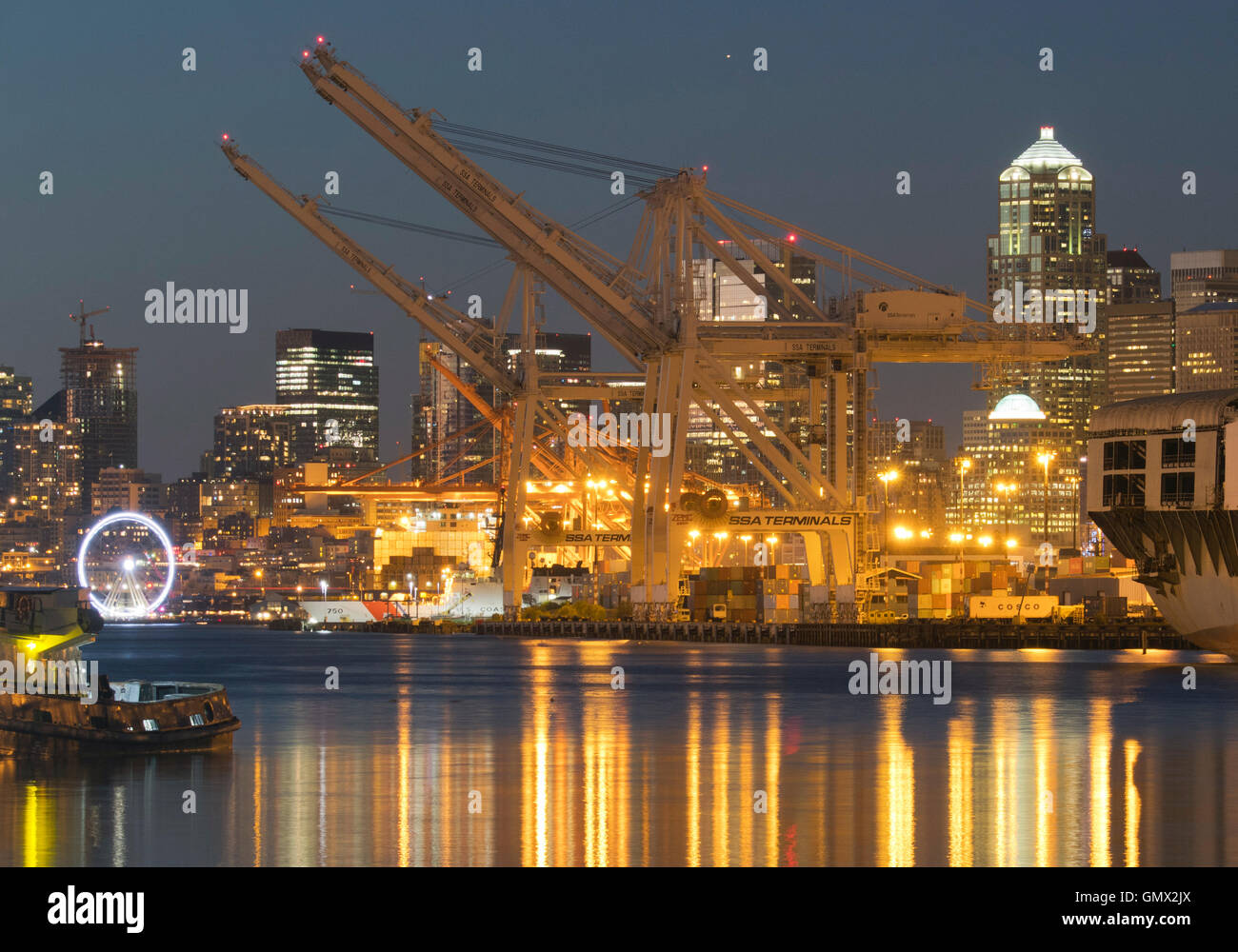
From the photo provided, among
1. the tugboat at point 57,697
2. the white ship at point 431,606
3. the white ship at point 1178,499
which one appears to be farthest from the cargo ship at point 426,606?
the tugboat at point 57,697

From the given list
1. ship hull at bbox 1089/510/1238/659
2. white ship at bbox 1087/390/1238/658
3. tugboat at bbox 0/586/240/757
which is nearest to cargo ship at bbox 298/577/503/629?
white ship at bbox 1087/390/1238/658

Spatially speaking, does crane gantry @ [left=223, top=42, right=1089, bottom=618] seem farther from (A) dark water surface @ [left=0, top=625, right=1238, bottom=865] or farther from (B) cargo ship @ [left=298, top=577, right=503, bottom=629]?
(B) cargo ship @ [left=298, top=577, right=503, bottom=629]

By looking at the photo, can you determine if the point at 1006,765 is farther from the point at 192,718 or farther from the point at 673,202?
the point at 673,202

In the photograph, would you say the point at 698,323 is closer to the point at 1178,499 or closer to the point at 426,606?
the point at 1178,499

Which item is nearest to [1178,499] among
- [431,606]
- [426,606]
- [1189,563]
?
[1189,563]
